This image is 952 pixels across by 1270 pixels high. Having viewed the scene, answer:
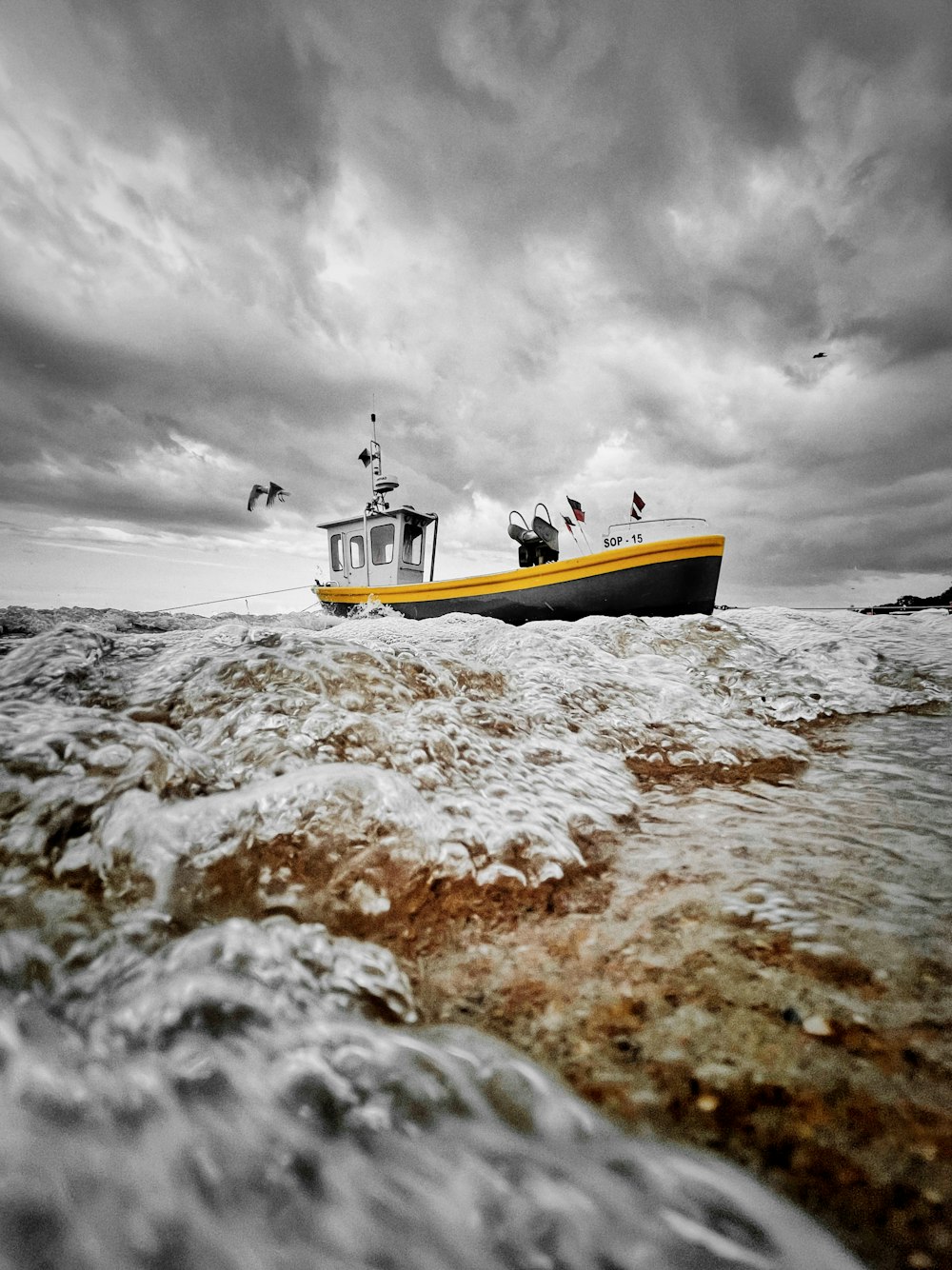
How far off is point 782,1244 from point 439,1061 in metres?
0.71

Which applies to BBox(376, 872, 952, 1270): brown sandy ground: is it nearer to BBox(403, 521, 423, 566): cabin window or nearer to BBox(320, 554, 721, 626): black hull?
BBox(320, 554, 721, 626): black hull

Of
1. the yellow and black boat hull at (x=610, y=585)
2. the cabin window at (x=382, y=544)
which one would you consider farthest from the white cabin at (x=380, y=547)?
the yellow and black boat hull at (x=610, y=585)

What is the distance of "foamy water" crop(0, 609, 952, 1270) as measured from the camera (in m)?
0.92

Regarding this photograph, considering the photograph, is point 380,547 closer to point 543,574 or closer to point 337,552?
point 337,552

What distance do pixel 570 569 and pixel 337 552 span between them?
9382 mm

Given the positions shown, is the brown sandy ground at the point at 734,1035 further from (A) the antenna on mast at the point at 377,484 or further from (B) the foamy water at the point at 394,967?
(A) the antenna on mast at the point at 377,484

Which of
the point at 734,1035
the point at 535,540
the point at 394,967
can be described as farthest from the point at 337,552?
the point at 734,1035

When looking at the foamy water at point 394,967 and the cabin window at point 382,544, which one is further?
the cabin window at point 382,544

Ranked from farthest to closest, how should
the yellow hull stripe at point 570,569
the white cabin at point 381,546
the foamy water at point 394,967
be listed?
the white cabin at point 381,546
the yellow hull stripe at point 570,569
the foamy water at point 394,967

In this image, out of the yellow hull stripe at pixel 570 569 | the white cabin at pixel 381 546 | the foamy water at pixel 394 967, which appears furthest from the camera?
the white cabin at pixel 381 546

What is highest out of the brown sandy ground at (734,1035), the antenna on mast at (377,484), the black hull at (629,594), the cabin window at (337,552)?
the antenna on mast at (377,484)

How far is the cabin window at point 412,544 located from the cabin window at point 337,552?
2392 millimetres

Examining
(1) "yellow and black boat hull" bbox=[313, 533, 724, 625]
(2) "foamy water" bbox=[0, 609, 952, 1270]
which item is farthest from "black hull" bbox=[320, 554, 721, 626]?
(2) "foamy water" bbox=[0, 609, 952, 1270]

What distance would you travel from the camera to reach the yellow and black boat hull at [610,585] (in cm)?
1154
